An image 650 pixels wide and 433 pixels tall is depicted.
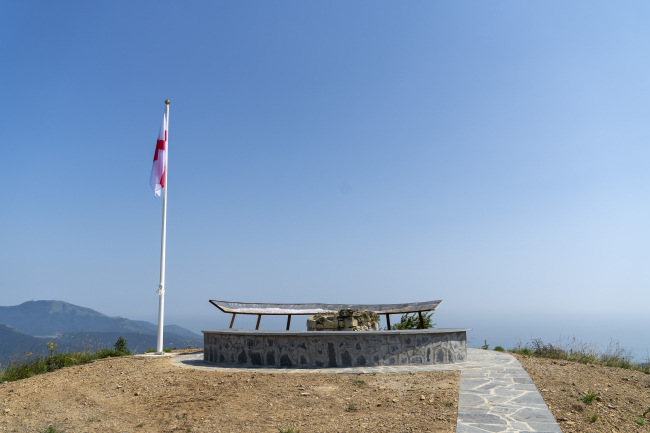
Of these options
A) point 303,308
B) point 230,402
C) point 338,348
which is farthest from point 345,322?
point 230,402

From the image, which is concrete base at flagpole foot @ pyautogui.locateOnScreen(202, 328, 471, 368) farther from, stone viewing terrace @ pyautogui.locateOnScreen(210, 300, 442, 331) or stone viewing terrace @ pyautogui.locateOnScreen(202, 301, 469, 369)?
stone viewing terrace @ pyautogui.locateOnScreen(210, 300, 442, 331)

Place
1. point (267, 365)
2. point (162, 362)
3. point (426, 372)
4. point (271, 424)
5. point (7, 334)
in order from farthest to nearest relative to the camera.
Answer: point (7, 334), point (162, 362), point (267, 365), point (426, 372), point (271, 424)

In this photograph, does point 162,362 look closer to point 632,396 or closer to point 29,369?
point 29,369

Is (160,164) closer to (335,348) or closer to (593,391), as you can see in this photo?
(335,348)

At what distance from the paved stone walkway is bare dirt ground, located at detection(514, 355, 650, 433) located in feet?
0.67

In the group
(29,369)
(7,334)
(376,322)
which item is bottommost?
(7,334)

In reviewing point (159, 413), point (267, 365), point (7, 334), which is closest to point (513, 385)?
point (267, 365)

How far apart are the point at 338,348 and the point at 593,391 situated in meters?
4.48

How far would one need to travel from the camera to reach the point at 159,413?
5.60m

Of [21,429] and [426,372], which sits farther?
[426,372]

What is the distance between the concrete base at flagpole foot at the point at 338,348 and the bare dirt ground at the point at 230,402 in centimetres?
90

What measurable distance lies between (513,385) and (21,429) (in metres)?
7.06

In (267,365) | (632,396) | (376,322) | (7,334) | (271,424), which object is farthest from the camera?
(7,334)

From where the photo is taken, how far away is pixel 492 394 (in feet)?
20.4
